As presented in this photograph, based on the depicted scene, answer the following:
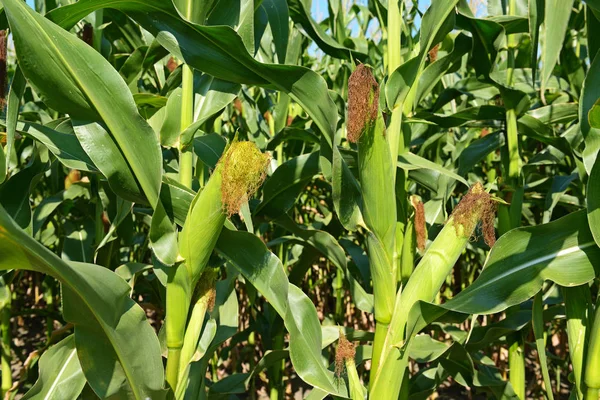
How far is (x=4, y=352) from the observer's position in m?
2.38

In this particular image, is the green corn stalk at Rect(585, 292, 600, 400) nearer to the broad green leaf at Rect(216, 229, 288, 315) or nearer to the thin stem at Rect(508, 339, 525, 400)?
the thin stem at Rect(508, 339, 525, 400)

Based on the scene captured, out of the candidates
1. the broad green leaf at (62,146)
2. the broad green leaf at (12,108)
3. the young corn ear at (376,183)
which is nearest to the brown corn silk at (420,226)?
the young corn ear at (376,183)

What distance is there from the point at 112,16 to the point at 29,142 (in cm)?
92

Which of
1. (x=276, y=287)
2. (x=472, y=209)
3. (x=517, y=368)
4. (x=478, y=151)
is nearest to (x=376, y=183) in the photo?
(x=472, y=209)

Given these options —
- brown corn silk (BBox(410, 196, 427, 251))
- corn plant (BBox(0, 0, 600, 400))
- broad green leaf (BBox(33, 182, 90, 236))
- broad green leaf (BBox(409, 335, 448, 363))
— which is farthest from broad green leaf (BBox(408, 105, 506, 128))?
broad green leaf (BBox(33, 182, 90, 236))

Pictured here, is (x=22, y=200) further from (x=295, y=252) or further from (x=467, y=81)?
(x=295, y=252)

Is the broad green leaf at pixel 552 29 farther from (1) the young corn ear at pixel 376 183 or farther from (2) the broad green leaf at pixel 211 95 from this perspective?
(2) the broad green leaf at pixel 211 95

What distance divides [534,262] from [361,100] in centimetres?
56

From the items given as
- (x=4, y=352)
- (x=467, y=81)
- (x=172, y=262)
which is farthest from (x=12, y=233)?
(x=4, y=352)

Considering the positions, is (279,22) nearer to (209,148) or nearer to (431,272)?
(209,148)

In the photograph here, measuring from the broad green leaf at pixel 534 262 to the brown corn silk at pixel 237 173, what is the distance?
53 centimetres

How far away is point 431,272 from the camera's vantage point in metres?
1.29

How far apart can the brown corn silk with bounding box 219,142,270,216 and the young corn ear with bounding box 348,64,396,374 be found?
0.68ft

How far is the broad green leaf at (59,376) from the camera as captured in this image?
4.65 ft
